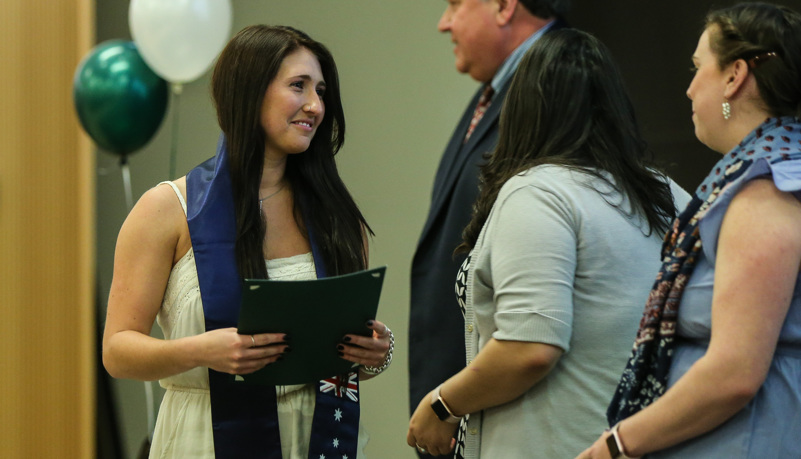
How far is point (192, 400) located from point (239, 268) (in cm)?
30

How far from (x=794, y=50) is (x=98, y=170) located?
3.03 metres

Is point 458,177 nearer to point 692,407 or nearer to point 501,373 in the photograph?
point 501,373

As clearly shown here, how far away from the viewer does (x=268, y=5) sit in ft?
12.8

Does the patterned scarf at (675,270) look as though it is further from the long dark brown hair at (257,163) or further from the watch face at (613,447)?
the long dark brown hair at (257,163)

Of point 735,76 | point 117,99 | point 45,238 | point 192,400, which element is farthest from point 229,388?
point 45,238

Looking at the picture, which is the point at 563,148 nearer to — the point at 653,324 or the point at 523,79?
the point at 523,79

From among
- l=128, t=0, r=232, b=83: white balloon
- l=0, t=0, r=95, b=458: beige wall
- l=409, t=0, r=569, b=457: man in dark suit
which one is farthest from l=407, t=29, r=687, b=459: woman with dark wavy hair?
l=0, t=0, r=95, b=458: beige wall

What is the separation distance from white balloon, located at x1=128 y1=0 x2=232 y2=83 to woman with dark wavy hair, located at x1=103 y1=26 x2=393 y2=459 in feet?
1.11

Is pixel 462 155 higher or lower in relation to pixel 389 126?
higher

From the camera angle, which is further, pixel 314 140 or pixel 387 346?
pixel 314 140

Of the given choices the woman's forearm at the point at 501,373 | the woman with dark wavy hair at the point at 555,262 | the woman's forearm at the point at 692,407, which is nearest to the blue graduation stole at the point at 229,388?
the woman with dark wavy hair at the point at 555,262

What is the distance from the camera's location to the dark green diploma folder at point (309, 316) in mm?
1546

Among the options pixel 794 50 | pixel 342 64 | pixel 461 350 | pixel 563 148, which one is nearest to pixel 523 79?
pixel 563 148

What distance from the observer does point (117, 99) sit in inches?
86.7
